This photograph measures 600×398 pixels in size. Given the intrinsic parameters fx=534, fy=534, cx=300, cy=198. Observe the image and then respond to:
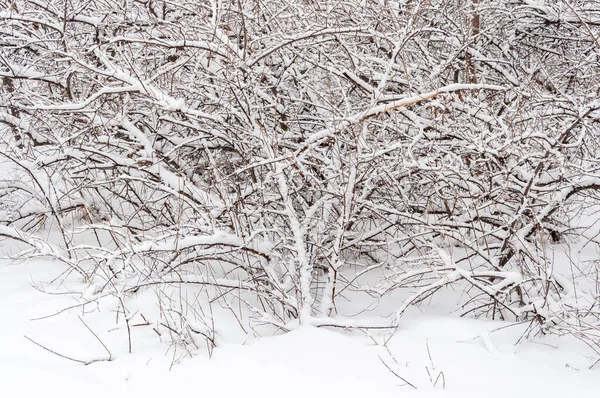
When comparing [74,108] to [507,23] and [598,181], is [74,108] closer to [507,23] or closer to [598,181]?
[598,181]

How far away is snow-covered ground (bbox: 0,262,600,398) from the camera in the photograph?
116 inches

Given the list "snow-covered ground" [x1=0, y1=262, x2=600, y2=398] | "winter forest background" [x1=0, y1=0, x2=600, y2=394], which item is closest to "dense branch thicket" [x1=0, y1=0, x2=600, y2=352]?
"winter forest background" [x1=0, y1=0, x2=600, y2=394]

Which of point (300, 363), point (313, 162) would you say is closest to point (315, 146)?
point (313, 162)

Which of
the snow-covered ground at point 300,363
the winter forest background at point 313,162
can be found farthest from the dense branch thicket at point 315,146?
the snow-covered ground at point 300,363

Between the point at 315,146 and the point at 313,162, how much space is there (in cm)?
22

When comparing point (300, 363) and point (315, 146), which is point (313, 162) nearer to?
point (315, 146)

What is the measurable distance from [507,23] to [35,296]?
17.7 feet

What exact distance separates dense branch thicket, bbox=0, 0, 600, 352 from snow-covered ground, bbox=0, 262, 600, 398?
0.28 metres

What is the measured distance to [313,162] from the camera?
16.0ft

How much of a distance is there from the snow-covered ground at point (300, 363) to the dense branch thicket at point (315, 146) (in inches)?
11.1

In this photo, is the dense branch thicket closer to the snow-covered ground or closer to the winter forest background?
the winter forest background

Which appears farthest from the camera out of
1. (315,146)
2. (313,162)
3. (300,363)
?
(313,162)

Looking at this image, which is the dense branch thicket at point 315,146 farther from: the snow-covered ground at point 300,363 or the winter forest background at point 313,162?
the snow-covered ground at point 300,363

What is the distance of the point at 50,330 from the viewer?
3.62 m
